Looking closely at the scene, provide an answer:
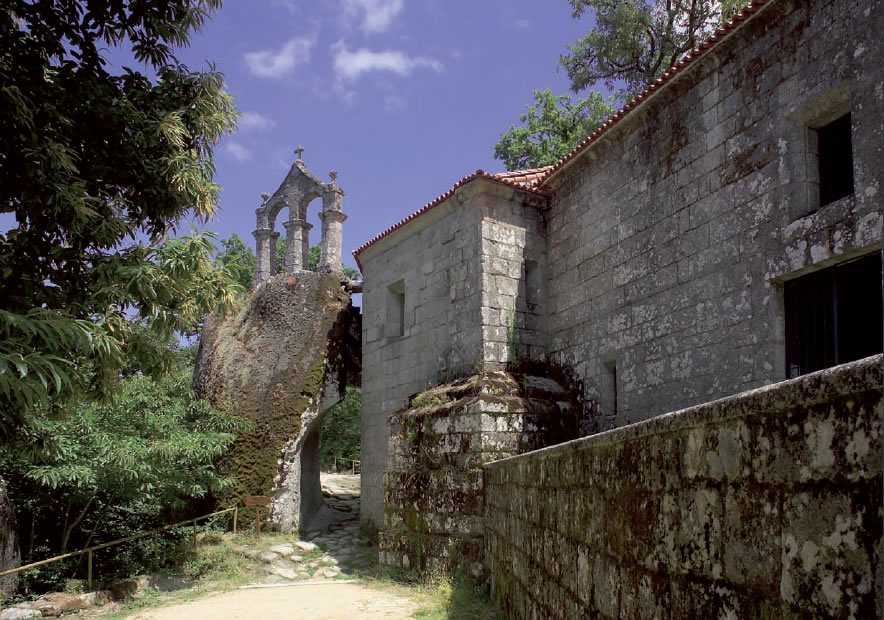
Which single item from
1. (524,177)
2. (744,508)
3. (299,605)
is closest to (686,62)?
(524,177)

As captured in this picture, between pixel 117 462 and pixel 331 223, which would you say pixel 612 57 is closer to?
pixel 331 223

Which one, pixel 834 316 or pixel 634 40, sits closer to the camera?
pixel 834 316

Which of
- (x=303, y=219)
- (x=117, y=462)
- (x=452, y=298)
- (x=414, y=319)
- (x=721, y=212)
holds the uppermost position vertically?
(x=303, y=219)

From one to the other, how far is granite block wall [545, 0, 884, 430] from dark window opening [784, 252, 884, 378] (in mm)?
139

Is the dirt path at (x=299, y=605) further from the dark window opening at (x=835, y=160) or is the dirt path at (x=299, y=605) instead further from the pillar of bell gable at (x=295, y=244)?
the pillar of bell gable at (x=295, y=244)

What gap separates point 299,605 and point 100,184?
18.2ft

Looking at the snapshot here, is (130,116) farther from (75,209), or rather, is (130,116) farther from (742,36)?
(742,36)

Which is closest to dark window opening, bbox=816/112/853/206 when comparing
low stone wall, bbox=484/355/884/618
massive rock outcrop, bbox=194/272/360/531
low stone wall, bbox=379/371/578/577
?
low stone wall, bbox=379/371/578/577

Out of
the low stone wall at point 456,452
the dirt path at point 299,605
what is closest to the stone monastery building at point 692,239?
the low stone wall at point 456,452

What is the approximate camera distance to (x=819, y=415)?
1.46 meters

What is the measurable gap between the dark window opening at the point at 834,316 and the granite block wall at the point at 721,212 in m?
0.14

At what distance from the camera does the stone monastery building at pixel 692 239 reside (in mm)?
6199

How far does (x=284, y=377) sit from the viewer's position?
14641 mm

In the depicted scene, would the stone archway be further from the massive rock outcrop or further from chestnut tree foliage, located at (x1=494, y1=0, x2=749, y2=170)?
chestnut tree foliage, located at (x1=494, y1=0, x2=749, y2=170)
